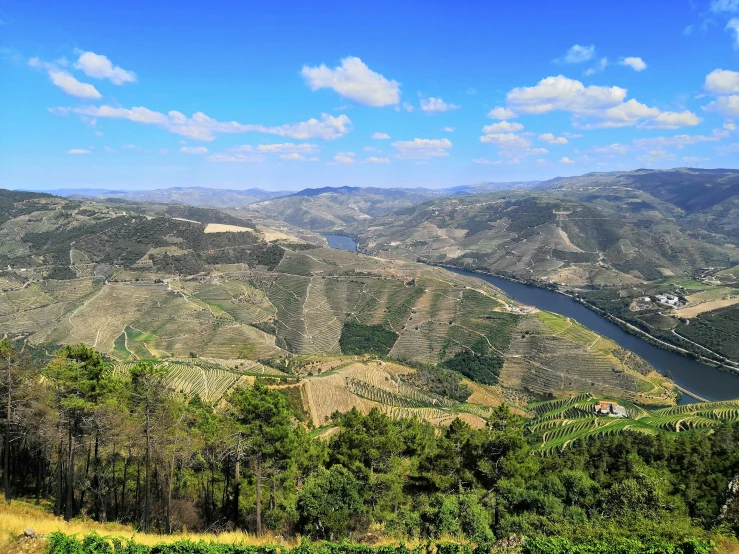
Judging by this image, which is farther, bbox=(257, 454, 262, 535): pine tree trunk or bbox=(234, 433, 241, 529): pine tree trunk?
bbox=(234, 433, 241, 529): pine tree trunk

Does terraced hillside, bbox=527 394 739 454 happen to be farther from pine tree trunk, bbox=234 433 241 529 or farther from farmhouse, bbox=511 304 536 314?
pine tree trunk, bbox=234 433 241 529

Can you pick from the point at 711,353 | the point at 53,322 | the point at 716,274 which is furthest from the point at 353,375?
the point at 716,274

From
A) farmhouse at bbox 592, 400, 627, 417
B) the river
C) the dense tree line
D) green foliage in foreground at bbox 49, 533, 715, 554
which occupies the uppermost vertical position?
green foliage in foreground at bbox 49, 533, 715, 554

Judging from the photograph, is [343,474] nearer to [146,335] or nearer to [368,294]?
[146,335]

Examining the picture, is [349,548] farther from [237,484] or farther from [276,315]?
[276,315]

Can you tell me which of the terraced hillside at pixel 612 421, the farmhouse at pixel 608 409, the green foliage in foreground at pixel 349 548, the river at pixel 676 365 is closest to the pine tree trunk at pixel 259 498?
the green foliage in foreground at pixel 349 548

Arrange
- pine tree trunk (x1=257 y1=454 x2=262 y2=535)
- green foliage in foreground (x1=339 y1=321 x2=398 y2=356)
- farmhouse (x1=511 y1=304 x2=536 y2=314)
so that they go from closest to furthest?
pine tree trunk (x1=257 y1=454 x2=262 y2=535) → green foliage in foreground (x1=339 y1=321 x2=398 y2=356) → farmhouse (x1=511 y1=304 x2=536 y2=314)

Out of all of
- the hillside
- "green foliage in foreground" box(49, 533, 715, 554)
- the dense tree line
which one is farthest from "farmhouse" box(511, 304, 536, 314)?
"green foliage in foreground" box(49, 533, 715, 554)
